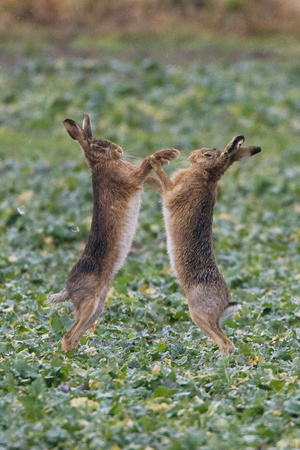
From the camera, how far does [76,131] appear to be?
7492mm

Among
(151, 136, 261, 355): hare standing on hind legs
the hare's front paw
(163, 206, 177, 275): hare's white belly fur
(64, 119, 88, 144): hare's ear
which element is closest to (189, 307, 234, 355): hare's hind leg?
(151, 136, 261, 355): hare standing on hind legs

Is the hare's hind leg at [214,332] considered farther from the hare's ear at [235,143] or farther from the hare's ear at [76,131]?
the hare's ear at [76,131]

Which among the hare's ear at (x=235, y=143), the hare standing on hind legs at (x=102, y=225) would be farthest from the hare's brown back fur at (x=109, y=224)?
the hare's ear at (x=235, y=143)

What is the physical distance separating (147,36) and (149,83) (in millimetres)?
5488

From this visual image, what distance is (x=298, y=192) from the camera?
13.8m

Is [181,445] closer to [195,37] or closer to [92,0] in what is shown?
[195,37]

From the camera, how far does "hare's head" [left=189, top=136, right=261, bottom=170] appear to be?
7.22m

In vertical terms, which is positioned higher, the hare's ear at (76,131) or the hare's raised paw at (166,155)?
the hare's ear at (76,131)

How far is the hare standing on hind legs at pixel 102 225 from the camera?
7.10 meters

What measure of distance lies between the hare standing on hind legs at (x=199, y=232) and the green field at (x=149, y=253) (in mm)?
354

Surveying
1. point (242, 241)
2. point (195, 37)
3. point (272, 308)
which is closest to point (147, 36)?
point (195, 37)

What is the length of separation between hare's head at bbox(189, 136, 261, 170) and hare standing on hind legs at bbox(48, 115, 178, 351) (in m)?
0.32

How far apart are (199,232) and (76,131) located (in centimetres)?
135

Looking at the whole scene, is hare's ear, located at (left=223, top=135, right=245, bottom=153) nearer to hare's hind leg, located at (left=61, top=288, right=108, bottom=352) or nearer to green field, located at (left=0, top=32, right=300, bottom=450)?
green field, located at (left=0, top=32, right=300, bottom=450)
